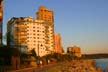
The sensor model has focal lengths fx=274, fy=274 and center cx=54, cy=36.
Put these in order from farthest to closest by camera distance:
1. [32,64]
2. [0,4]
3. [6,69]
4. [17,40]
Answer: [17,40] → [32,64] → [0,4] → [6,69]

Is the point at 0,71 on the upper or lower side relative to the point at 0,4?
lower

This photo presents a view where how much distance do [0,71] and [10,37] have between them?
150 meters

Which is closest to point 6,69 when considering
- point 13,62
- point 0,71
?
point 13,62

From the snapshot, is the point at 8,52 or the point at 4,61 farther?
the point at 8,52

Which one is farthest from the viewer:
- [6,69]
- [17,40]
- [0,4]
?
[17,40]

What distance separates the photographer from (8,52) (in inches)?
3091

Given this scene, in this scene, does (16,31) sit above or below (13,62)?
above

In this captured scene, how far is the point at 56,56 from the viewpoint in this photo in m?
174

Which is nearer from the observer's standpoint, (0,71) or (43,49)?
(0,71)

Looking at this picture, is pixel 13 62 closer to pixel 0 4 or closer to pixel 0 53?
pixel 0 53

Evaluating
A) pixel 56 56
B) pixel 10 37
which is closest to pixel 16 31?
pixel 10 37

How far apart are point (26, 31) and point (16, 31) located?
7.24 metres

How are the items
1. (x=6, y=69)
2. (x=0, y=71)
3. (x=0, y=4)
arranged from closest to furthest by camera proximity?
1. (x=0, y=71)
2. (x=6, y=69)
3. (x=0, y=4)

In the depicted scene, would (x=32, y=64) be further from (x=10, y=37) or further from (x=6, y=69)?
(x=10, y=37)
